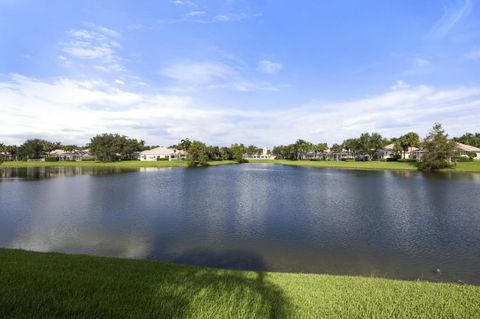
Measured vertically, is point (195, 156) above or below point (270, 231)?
above

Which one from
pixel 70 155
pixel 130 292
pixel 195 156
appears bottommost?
pixel 130 292

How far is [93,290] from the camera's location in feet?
21.7

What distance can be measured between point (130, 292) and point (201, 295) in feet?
5.55

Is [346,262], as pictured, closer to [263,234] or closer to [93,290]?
[263,234]

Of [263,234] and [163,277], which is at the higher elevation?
[163,277]

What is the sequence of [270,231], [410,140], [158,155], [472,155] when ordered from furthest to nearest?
[158,155] → [410,140] → [472,155] → [270,231]

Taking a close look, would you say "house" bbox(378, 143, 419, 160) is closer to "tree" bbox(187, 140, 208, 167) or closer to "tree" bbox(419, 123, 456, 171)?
"tree" bbox(419, 123, 456, 171)

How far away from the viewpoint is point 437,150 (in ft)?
253

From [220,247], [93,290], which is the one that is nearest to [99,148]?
[220,247]

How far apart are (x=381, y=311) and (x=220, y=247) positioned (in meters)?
11.8

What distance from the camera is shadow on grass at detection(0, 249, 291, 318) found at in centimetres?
561

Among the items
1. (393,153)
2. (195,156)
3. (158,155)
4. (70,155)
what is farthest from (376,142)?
(70,155)

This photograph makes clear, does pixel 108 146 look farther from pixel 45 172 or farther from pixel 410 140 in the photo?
pixel 410 140

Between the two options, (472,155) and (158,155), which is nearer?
(472,155)
